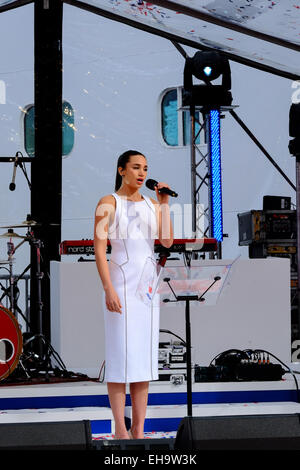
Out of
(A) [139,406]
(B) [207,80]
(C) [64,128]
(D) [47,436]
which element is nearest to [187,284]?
(A) [139,406]

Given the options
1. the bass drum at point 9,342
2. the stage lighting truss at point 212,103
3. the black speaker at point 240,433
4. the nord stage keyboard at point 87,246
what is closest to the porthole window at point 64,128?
the stage lighting truss at point 212,103

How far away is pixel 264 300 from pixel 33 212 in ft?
8.18

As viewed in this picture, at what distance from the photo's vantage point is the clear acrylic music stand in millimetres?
3523

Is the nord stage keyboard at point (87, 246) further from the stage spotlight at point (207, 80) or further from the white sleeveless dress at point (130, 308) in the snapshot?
the white sleeveless dress at point (130, 308)

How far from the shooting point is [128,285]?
11.5 feet

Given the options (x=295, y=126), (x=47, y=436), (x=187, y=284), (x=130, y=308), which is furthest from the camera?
(x=295, y=126)

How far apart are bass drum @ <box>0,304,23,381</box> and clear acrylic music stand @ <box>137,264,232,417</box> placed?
1674 millimetres

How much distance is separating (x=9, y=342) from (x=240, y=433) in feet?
9.95

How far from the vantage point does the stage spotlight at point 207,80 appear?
22.7 feet

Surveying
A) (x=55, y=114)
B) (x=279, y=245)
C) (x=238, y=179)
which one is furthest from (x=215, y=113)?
(x=238, y=179)

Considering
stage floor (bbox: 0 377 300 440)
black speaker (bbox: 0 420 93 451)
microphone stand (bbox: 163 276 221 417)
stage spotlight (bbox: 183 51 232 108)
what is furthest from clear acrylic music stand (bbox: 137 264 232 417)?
stage spotlight (bbox: 183 51 232 108)

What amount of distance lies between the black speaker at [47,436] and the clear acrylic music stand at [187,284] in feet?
4.63

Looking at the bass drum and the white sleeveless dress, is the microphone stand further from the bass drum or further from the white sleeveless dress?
the bass drum

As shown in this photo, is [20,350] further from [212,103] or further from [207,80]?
[207,80]
